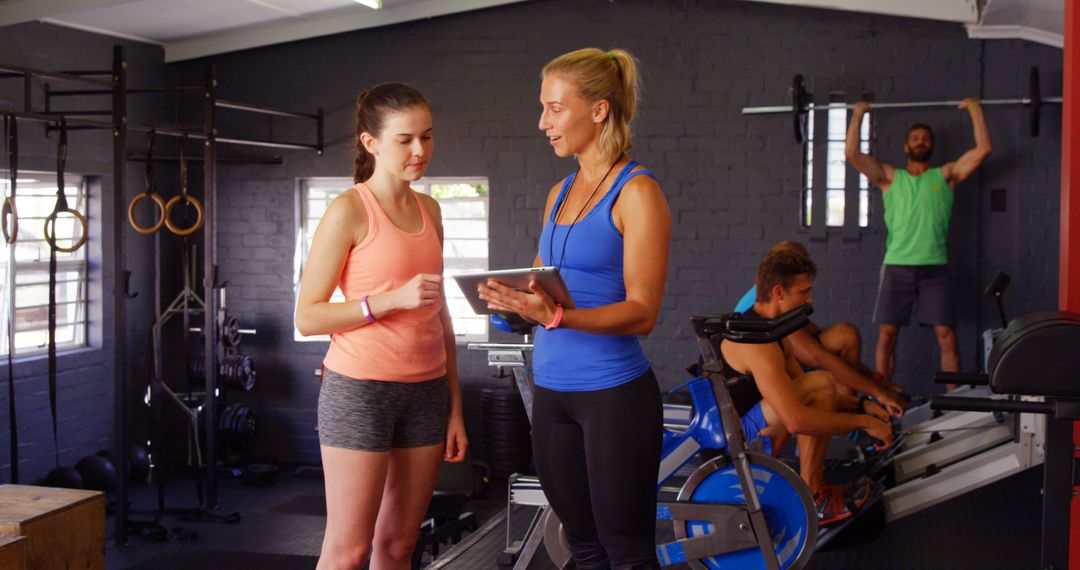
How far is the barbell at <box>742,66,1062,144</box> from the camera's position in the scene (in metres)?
5.72

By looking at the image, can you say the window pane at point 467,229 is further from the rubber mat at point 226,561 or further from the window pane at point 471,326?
the rubber mat at point 226,561

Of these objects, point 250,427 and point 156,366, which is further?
point 250,427

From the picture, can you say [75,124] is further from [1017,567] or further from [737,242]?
[1017,567]

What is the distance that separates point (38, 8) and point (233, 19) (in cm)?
128

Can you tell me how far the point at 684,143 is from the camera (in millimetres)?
6664

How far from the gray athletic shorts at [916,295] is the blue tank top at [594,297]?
4521 millimetres

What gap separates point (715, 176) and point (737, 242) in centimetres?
44

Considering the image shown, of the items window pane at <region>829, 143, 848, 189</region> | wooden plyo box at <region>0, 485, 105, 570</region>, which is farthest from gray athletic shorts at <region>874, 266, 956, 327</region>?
wooden plyo box at <region>0, 485, 105, 570</region>

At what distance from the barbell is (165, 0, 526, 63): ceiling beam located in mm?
1870

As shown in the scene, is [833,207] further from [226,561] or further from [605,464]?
[605,464]

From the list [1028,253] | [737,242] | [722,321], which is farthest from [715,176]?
[722,321]

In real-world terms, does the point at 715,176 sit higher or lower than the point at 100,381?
higher

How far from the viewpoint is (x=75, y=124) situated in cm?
574

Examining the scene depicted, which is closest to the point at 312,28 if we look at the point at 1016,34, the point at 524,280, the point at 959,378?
the point at 1016,34
